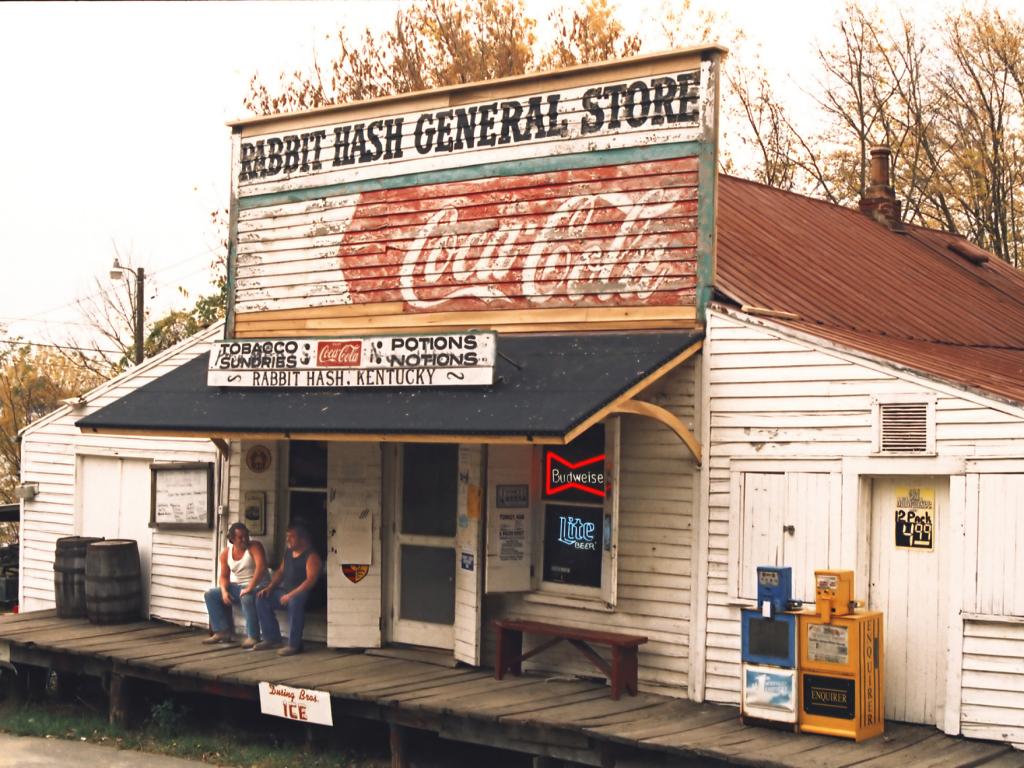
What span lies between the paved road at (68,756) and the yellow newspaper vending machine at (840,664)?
197 inches

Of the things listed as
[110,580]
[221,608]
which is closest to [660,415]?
[221,608]

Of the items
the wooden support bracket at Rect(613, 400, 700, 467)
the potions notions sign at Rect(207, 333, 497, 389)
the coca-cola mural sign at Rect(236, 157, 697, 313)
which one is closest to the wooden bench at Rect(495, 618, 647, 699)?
the wooden support bracket at Rect(613, 400, 700, 467)

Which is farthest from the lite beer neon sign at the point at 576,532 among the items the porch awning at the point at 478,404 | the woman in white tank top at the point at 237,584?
the woman in white tank top at the point at 237,584

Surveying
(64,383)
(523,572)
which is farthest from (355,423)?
(64,383)

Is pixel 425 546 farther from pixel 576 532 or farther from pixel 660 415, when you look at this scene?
pixel 660 415

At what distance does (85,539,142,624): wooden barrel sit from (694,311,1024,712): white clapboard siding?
6.87 meters

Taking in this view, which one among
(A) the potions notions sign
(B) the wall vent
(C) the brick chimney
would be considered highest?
(C) the brick chimney

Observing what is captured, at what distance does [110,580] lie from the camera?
15016 mm

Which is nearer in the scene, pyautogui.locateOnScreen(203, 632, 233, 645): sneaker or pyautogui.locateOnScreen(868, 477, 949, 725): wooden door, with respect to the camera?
pyautogui.locateOnScreen(868, 477, 949, 725): wooden door

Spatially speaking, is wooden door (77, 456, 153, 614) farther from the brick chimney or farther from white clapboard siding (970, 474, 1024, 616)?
the brick chimney

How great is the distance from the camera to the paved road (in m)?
11.8

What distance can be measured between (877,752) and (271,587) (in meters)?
6.35

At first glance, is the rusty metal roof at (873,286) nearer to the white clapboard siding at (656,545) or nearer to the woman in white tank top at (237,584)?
the white clapboard siding at (656,545)

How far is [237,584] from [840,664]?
6.46 meters
